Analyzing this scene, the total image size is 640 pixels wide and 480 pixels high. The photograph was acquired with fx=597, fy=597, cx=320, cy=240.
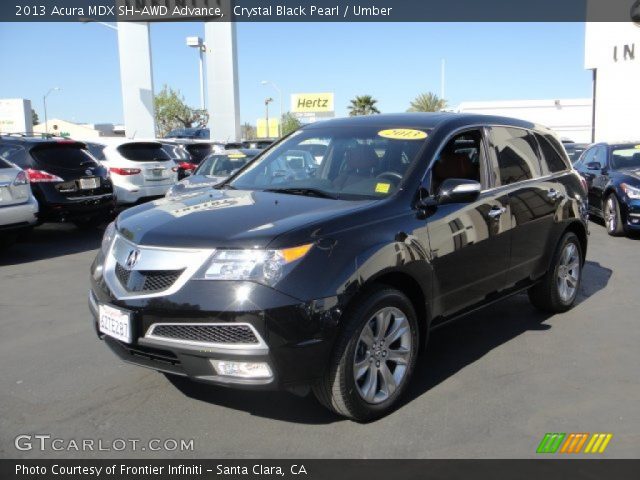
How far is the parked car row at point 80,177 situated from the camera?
336 inches

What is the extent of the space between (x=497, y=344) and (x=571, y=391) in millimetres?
971

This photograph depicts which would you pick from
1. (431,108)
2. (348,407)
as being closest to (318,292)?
(348,407)

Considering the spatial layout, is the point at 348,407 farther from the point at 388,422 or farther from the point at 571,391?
the point at 571,391

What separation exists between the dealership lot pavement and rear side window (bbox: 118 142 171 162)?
22.9 ft

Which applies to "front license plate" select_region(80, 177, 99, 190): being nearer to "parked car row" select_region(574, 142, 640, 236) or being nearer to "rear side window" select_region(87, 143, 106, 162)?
"rear side window" select_region(87, 143, 106, 162)

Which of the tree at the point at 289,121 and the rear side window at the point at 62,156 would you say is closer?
the rear side window at the point at 62,156

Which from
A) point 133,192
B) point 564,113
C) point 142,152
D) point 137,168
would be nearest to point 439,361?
point 133,192

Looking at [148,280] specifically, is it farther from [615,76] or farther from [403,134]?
[615,76]

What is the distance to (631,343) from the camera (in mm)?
4898

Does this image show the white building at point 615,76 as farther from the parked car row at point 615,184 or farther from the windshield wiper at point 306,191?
the windshield wiper at point 306,191

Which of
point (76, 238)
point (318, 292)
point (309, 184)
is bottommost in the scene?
point (76, 238)

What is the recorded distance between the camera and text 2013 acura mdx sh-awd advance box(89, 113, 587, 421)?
3068 millimetres

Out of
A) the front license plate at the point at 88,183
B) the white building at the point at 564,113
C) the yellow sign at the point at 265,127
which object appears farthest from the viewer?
the yellow sign at the point at 265,127

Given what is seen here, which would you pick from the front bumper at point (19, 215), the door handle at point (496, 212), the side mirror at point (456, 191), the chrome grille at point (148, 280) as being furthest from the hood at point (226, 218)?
the front bumper at point (19, 215)
